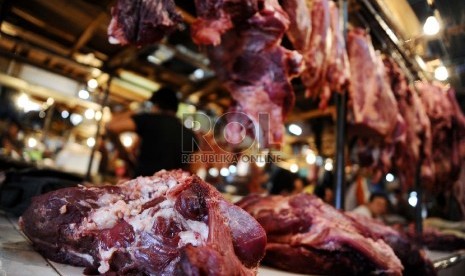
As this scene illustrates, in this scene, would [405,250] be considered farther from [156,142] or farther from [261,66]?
[156,142]

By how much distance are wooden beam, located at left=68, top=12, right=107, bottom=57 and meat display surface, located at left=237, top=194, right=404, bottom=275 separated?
2809 millimetres

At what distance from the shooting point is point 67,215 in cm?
184

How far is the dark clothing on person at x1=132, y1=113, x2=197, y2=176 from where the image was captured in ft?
14.3

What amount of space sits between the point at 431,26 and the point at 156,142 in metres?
3.44

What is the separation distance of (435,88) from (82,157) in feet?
27.5

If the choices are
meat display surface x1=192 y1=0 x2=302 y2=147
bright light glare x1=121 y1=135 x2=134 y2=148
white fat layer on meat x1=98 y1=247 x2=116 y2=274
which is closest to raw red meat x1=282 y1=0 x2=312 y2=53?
meat display surface x1=192 y1=0 x2=302 y2=147

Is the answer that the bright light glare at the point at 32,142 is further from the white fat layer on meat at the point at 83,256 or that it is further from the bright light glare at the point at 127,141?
the white fat layer on meat at the point at 83,256

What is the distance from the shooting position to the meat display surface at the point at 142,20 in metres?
2.23

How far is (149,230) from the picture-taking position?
1.59 meters

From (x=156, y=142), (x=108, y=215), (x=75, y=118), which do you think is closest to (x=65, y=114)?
(x=75, y=118)

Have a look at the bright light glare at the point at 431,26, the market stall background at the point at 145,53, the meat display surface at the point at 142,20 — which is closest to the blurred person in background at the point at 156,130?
the market stall background at the point at 145,53

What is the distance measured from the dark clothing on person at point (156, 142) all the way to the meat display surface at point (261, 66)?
5.45ft

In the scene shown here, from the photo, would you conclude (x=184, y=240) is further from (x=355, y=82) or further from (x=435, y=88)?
(x=435, y=88)

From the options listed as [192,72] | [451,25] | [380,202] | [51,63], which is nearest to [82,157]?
[51,63]
